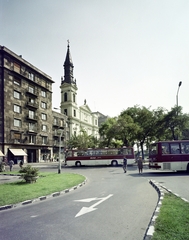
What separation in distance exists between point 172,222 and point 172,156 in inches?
611

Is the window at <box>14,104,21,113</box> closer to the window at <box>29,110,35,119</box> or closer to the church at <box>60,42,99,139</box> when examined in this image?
the window at <box>29,110,35,119</box>

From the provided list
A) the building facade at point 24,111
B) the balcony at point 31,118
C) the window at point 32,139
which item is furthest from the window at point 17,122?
the window at point 32,139

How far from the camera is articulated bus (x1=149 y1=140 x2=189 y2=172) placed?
784 inches

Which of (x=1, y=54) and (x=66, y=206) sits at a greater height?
(x=1, y=54)

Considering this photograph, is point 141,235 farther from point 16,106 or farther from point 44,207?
point 16,106

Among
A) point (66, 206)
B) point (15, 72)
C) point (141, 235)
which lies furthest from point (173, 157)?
point (15, 72)

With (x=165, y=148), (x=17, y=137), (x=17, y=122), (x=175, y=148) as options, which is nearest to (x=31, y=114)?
(x=17, y=122)

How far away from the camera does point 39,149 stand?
4897 centimetres

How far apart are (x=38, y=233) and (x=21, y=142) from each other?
3965 cm

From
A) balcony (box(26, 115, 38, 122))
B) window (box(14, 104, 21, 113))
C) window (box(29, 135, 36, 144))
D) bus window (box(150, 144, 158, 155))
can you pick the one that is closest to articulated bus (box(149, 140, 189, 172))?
bus window (box(150, 144, 158, 155))

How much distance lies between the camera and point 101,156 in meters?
32.8

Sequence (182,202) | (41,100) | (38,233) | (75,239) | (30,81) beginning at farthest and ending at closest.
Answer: (41,100), (30,81), (182,202), (38,233), (75,239)

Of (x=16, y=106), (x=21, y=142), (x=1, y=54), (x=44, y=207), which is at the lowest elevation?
(x=44, y=207)

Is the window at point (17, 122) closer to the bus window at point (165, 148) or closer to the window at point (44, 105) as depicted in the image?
the window at point (44, 105)
